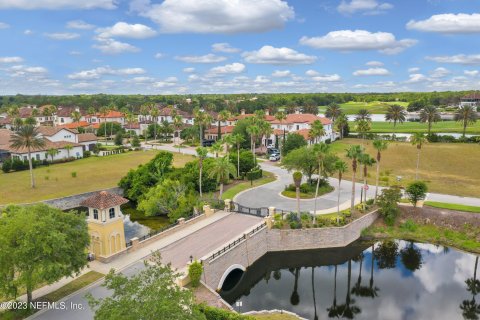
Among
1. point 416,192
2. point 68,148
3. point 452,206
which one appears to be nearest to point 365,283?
point 416,192

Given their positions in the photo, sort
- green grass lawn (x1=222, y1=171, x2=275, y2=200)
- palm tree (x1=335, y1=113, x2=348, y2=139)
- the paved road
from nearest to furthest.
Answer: the paved road < green grass lawn (x1=222, y1=171, x2=275, y2=200) < palm tree (x1=335, y1=113, x2=348, y2=139)

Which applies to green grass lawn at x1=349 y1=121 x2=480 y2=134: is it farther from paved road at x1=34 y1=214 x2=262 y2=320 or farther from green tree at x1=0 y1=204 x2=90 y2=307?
green tree at x1=0 y1=204 x2=90 y2=307

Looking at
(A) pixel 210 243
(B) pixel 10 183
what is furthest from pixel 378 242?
(B) pixel 10 183

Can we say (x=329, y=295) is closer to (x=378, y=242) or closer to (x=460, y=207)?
(x=378, y=242)

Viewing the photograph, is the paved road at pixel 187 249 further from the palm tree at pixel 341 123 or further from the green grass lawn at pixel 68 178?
the palm tree at pixel 341 123

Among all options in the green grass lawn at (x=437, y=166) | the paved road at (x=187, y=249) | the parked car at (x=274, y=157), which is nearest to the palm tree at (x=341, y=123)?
the green grass lawn at (x=437, y=166)

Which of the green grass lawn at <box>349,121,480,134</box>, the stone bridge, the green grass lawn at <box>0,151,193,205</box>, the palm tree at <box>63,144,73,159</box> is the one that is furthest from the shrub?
the green grass lawn at <box>349,121,480,134</box>
